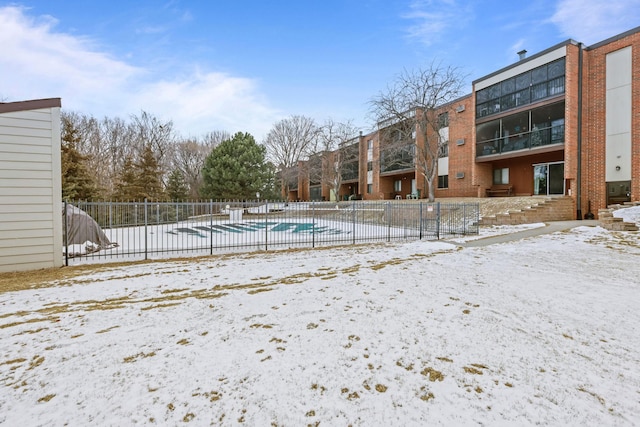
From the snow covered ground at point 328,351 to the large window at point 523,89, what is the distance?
1669 cm

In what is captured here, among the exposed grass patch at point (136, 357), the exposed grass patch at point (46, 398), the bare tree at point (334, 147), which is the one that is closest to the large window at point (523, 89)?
the bare tree at point (334, 147)

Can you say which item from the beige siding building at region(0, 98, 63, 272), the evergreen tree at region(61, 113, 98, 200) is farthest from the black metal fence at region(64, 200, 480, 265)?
the evergreen tree at region(61, 113, 98, 200)

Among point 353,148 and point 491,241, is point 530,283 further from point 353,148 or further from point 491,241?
point 353,148

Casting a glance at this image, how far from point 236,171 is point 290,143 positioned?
12.2m

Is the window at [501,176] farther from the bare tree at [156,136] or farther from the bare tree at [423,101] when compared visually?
the bare tree at [156,136]

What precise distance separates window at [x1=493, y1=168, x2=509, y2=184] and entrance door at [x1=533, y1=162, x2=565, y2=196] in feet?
7.10

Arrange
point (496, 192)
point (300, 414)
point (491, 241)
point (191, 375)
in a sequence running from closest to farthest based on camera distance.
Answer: point (300, 414) → point (191, 375) → point (491, 241) → point (496, 192)

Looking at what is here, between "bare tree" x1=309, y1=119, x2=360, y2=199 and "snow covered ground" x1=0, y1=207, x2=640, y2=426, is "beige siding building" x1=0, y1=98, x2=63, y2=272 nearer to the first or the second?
"snow covered ground" x1=0, y1=207, x2=640, y2=426

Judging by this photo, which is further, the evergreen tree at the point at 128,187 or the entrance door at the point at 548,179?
the evergreen tree at the point at 128,187

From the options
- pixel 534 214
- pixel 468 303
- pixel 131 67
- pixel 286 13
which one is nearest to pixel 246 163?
pixel 131 67

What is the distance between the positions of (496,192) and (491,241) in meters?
13.9

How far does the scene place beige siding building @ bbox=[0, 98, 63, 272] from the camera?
703cm

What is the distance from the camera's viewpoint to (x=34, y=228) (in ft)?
23.8

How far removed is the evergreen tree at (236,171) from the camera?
2958cm
